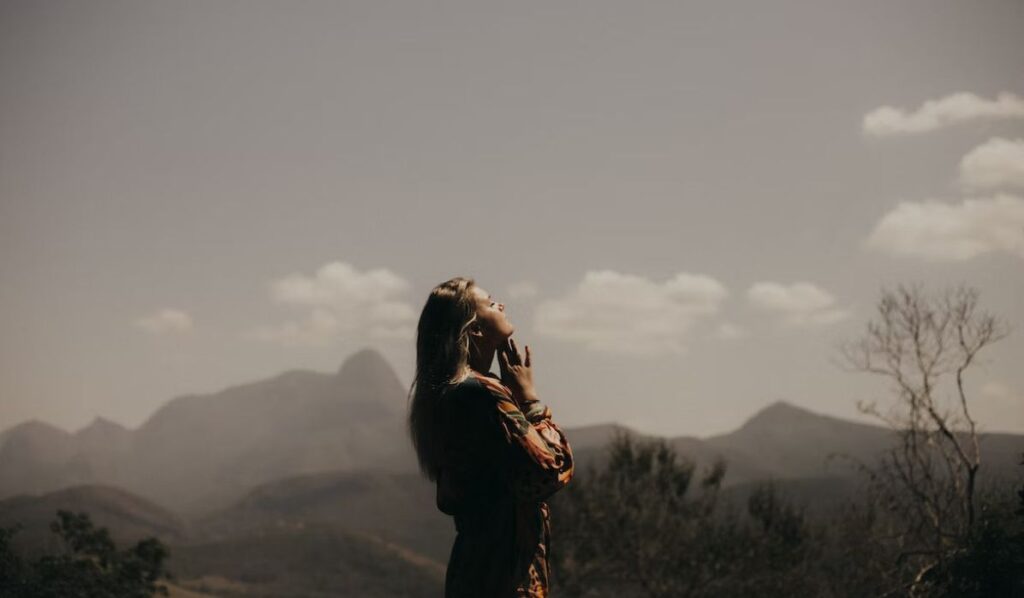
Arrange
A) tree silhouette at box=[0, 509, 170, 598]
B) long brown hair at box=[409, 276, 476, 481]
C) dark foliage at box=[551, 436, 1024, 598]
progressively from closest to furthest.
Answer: long brown hair at box=[409, 276, 476, 481] → tree silhouette at box=[0, 509, 170, 598] → dark foliage at box=[551, 436, 1024, 598]

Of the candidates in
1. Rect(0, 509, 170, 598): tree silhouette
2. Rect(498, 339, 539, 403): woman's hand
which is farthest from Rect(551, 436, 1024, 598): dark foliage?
Rect(498, 339, 539, 403): woman's hand

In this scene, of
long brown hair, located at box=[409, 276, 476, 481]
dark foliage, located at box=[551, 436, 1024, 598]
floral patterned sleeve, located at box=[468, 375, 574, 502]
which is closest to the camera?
floral patterned sleeve, located at box=[468, 375, 574, 502]

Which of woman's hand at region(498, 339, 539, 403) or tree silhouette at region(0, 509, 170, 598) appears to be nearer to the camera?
woman's hand at region(498, 339, 539, 403)

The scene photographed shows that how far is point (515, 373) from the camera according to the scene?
378 centimetres

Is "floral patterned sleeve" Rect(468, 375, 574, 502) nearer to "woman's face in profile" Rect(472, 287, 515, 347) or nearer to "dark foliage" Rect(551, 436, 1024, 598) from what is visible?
"woman's face in profile" Rect(472, 287, 515, 347)

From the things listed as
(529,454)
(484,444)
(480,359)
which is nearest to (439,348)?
(480,359)

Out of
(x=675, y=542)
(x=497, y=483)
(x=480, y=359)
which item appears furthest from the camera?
(x=675, y=542)

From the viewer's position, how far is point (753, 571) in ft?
116

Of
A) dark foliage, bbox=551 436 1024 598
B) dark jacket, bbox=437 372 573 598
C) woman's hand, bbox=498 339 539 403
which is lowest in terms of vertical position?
dark foliage, bbox=551 436 1024 598

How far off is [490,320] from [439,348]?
23cm

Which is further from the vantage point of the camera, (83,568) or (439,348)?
(83,568)

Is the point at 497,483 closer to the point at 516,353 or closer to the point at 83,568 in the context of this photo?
A: the point at 516,353

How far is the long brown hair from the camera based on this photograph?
367cm

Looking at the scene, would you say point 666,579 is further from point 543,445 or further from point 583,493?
point 543,445
